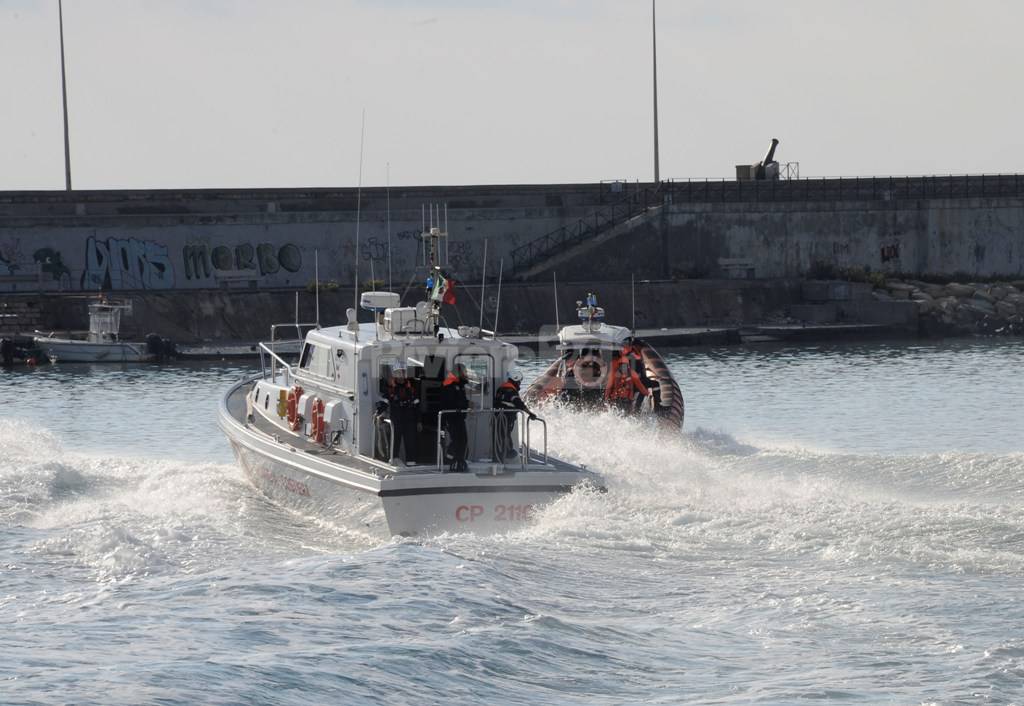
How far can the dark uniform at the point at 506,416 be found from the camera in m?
16.4

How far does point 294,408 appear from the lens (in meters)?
18.9

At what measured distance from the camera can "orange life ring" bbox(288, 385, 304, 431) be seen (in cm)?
1880

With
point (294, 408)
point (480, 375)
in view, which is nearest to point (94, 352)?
point (294, 408)

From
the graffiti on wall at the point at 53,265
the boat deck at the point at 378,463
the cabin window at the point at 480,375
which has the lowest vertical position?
the boat deck at the point at 378,463

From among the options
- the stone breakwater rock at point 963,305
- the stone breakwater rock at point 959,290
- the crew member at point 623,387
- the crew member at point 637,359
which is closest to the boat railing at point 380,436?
the crew member at point 623,387

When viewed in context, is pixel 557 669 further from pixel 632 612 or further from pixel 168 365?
pixel 168 365

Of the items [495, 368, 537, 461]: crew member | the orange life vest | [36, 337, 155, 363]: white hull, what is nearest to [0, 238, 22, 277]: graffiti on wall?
[36, 337, 155, 363]: white hull

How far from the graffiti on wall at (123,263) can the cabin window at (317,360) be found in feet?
99.7

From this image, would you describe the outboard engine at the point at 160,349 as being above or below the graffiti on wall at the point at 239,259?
below

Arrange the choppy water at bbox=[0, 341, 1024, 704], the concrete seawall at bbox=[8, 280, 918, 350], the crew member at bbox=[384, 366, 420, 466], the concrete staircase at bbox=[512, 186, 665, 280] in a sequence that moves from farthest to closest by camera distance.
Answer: the concrete staircase at bbox=[512, 186, 665, 280], the concrete seawall at bbox=[8, 280, 918, 350], the crew member at bbox=[384, 366, 420, 466], the choppy water at bbox=[0, 341, 1024, 704]

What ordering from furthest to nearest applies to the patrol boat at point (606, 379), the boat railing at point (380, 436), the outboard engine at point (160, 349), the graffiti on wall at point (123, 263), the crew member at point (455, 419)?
the graffiti on wall at point (123, 263) < the outboard engine at point (160, 349) < the patrol boat at point (606, 379) < the boat railing at point (380, 436) < the crew member at point (455, 419)

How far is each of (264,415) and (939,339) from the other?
32537mm

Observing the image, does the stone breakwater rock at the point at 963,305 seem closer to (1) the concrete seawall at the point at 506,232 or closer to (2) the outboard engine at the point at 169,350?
(1) the concrete seawall at the point at 506,232

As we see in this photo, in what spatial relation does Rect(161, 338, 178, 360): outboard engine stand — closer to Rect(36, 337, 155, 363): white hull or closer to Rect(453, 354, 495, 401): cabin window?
Rect(36, 337, 155, 363): white hull
